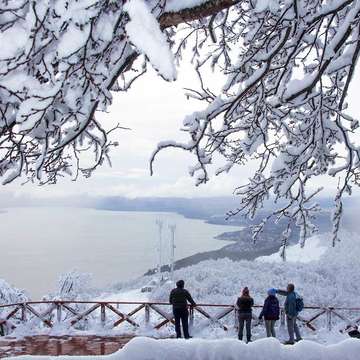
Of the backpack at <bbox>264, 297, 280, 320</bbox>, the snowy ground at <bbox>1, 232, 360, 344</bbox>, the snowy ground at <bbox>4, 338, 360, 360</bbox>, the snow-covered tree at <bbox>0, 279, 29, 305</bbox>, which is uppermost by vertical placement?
the snowy ground at <bbox>4, 338, 360, 360</bbox>

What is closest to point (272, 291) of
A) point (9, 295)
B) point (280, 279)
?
point (9, 295)

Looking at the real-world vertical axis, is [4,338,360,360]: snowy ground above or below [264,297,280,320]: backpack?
above

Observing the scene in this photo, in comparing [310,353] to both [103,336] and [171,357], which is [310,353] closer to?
[171,357]

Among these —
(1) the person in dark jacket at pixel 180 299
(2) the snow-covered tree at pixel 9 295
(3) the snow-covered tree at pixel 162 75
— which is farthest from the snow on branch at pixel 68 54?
(2) the snow-covered tree at pixel 9 295

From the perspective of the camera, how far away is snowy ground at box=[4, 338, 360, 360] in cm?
539

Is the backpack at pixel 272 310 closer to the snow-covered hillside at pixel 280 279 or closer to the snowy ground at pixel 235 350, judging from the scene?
the snowy ground at pixel 235 350

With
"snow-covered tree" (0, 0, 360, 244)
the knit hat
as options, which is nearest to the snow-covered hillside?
the knit hat

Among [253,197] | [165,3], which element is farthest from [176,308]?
[165,3]

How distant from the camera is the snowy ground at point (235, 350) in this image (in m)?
5.39

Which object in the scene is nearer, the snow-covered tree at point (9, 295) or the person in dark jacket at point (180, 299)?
the person in dark jacket at point (180, 299)

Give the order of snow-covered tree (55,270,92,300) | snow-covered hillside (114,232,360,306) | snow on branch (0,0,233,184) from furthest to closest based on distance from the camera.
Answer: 1. snow-covered hillside (114,232,360,306)
2. snow-covered tree (55,270,92,300)
3. snow on branch (0,0,233,184)

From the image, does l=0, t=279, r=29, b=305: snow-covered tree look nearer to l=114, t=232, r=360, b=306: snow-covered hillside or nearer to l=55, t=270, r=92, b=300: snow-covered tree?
l=55, t=270, r=92, b=300: snow-covered tree

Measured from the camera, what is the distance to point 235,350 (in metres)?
5.48

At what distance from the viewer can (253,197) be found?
22.5ft
